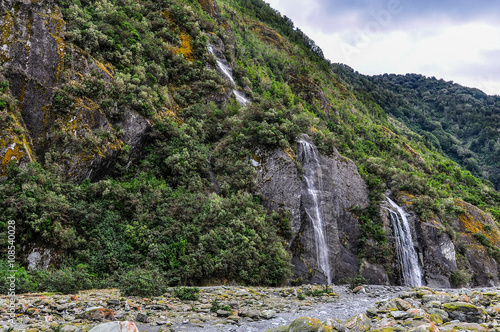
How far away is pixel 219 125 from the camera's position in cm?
2473

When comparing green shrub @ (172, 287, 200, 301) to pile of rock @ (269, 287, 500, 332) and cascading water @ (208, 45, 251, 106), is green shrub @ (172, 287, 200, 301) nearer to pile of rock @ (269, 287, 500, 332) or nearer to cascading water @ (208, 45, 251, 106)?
pile of rock @ (269, 287, 500, 332)

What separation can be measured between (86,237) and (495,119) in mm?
124977

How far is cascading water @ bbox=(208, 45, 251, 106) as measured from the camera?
3057 centimetres

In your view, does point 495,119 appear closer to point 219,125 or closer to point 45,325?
point 219,125

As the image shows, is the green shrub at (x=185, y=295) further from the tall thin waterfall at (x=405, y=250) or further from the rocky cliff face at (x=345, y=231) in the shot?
the tall thin waterfall at (x=405, y=250)

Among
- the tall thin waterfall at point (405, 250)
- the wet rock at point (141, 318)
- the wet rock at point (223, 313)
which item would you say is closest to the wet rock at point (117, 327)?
the wet rock at point (141, 318)

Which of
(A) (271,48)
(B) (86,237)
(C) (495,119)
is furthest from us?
(C) (495,119)

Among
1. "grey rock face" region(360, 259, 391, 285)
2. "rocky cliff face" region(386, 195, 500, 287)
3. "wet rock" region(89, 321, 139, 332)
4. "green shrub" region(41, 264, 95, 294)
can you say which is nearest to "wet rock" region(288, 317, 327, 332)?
"wet rock" region(89, 321, 139, 332)

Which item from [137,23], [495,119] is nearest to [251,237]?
[137,23]

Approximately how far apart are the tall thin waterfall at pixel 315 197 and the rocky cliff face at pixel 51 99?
15223 millimetres

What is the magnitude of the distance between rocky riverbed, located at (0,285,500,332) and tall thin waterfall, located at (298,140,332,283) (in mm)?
7777

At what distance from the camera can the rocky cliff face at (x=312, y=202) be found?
20.7 meters

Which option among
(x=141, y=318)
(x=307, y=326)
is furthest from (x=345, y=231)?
(x=141, y=318)

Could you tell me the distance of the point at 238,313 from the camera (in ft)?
33.3
